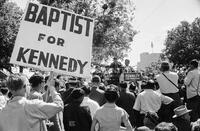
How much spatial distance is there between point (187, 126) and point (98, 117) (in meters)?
1.47

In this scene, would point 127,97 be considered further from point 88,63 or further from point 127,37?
point 127,37

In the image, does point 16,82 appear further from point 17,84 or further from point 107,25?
point 107,25

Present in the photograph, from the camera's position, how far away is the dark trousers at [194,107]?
29.3ft

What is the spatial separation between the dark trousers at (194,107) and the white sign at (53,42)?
4.29 m

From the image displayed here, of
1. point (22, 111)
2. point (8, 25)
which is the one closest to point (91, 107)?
point (22, 111)

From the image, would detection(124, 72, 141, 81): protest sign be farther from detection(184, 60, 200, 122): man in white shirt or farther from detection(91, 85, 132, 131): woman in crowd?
detection(91, 85, 132, 131): woman in crowd

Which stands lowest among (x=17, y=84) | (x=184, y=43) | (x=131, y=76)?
(x=17, y=84)

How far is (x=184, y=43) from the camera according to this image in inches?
2623

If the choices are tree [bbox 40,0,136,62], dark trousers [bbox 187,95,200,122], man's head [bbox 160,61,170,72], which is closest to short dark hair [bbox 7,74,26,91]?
man's head [bbox 160,61,170,72]

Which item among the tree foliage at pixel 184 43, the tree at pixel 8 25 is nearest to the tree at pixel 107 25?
the tree at pixel 8 25

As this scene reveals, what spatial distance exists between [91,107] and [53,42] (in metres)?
1.85

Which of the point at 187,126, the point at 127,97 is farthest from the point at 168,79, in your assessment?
the point at 187,126

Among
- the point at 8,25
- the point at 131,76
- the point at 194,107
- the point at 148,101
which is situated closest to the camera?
the point at 148,101

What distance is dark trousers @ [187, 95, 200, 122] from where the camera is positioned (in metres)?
8.93
